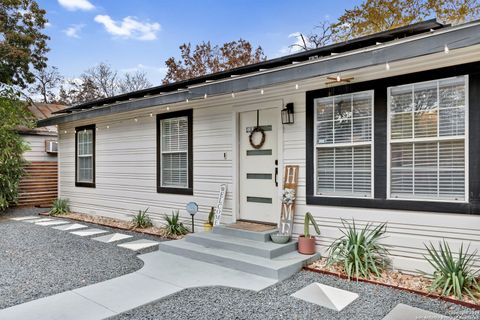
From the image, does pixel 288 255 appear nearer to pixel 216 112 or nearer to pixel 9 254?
pixel 216 112

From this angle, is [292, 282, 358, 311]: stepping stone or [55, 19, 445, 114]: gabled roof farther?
[55, 19, 445, 114]: gabled roof

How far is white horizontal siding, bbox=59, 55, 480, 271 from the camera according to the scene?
153 inches

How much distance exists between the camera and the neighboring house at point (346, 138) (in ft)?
11.9

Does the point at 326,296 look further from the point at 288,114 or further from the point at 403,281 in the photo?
the point at 288,114

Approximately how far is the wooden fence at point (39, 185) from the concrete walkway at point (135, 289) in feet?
24.3

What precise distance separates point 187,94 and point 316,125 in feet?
7.13

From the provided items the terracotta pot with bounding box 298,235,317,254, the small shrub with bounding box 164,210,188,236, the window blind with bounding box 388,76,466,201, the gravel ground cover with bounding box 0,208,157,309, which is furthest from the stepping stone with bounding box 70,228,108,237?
the window blind with bounding box 388,76,466,201

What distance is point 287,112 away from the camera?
197 inches

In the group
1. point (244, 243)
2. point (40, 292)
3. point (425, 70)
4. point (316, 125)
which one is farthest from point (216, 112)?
point (40, 292)

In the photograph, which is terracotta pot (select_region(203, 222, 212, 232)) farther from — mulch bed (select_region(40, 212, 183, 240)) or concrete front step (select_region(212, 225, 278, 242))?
mulch bed (select_region(40, 212, 183, 240))

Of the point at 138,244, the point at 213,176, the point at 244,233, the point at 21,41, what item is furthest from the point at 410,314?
the point at 21,41

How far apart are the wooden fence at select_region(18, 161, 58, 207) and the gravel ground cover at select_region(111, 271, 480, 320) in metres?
8.70

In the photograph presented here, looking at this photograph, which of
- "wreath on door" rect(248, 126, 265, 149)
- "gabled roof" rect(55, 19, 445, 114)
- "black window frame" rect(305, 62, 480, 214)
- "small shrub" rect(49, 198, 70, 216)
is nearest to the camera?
"black window frame" rect(305, 62, 480, 214)

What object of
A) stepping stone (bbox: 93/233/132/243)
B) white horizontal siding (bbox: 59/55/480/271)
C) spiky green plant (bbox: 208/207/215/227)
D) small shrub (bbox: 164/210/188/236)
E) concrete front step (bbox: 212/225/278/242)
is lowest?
stepping stone (bbox: 93/233/132/243)
